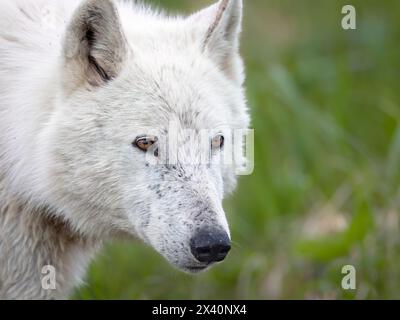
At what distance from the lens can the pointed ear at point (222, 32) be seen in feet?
16.0

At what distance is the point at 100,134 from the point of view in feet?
14.8

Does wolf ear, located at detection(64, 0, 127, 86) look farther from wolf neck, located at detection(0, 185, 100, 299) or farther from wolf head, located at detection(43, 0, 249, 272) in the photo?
wolf neck, located at detection(0, 185, 100, 299)

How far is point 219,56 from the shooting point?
5.01m

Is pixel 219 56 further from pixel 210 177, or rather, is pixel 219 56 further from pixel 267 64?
pixel 267 64

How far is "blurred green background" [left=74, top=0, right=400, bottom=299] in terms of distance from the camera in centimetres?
649

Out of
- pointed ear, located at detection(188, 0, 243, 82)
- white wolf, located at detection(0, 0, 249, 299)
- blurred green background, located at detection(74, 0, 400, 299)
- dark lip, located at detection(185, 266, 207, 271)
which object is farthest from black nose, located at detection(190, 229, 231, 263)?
blurred green background, located at detection(74, 0, 400, 299)

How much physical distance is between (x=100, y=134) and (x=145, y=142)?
25 centimetres

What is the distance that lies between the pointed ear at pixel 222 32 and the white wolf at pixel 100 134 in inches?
0.5

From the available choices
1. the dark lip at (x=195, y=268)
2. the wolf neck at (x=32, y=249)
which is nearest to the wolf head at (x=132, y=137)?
the dark lip at (x=195, y=268)

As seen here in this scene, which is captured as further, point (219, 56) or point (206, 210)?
point (219, 56)

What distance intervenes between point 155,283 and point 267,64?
321 centimetres

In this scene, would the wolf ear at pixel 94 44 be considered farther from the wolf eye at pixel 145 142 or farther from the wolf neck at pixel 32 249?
the wolf neck at pixel 32 249
